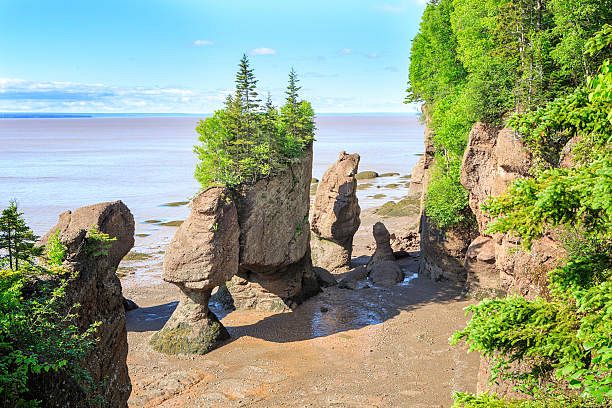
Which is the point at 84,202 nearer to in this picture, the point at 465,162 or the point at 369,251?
the point at 369,251

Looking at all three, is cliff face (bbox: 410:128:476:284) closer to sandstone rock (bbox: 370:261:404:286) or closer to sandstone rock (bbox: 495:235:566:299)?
sandstone rock (bbox: 370:261:404:286)

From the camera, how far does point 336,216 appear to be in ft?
138

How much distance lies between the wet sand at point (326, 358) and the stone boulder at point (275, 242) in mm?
1119

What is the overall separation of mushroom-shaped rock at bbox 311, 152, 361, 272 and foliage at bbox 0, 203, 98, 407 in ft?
97.3

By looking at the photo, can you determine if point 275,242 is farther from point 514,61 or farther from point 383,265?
point 514,61

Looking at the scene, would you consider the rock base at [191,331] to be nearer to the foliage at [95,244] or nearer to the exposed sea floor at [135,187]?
the exposed sea floor at [135,187]

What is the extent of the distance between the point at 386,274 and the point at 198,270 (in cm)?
1592

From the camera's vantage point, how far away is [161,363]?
88.6ft

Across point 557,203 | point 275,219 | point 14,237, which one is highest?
point 557,203

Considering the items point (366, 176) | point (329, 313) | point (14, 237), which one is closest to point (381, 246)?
point (329, 313)

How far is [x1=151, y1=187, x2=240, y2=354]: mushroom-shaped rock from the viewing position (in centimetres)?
2850

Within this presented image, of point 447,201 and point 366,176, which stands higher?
point 447,201

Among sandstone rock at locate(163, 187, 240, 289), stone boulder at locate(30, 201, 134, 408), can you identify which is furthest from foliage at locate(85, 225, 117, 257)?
sandstone rock at locate(163, 187, 240, 289)

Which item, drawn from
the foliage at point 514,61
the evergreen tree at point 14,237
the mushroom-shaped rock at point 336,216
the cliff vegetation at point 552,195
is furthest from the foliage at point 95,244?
the mushroom-shaped rock at point 336,216
